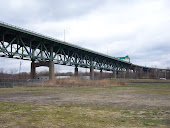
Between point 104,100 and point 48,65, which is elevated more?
point 48,65

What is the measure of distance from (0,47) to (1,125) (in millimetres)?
43279

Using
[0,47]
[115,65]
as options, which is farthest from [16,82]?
[115,65]

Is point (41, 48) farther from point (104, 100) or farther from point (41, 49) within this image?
point (104, 100)

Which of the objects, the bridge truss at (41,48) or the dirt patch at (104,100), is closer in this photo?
the dirt patch at (104,100)

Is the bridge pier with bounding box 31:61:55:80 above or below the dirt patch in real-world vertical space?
above

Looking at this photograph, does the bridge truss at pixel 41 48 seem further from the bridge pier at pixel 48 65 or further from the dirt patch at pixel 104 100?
the dirt patch at pixel 104 100

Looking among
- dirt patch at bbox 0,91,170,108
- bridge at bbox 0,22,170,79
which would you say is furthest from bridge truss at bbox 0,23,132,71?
dirt patch at bbox 0,91,170,108

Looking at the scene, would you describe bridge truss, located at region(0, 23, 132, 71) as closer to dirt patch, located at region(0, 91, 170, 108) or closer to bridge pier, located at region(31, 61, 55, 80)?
bridge pier, located at region(31, 61, 55, 80)

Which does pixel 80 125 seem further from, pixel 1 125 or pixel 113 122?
pixel 1 125

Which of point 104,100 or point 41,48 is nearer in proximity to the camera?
point 104,100

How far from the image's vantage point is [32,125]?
8.27 meters

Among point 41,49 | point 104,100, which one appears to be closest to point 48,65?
point 41,49

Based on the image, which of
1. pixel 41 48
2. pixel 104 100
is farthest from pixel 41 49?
pixel 104 100

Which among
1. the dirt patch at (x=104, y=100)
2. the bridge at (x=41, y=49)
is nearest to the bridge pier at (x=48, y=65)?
the bridge at (x=41, y=49)
